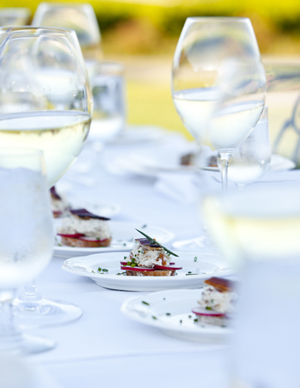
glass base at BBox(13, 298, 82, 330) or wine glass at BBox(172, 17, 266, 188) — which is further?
wine glass at BBox(172, 17, 266, 188)

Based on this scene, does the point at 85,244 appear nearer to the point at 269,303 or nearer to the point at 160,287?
the point at 160,287

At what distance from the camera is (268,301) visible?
0.60 meters

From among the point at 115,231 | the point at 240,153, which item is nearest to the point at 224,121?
the point at 240,153

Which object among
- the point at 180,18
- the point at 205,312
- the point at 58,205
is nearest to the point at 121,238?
the point at 58,205

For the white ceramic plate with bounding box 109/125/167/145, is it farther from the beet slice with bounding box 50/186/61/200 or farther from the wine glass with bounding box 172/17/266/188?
the wine glass with bounding box 172/17/266/188

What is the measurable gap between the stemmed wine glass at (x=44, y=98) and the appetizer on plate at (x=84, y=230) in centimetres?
26

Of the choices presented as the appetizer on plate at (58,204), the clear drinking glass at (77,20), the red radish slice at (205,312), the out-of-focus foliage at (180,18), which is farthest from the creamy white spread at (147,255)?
the out-of-focus foliage at (180,18)

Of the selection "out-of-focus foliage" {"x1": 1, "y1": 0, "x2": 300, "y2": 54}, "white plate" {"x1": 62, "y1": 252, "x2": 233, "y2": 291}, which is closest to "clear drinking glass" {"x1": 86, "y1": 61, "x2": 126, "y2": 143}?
"white plate" {"x1": 62, "y1": 252, "x2": 233, "y2": 291}

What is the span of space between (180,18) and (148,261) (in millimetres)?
13547

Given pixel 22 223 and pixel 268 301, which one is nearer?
pixel 268 301

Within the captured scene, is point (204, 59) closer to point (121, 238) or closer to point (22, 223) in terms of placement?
point (121, 238)

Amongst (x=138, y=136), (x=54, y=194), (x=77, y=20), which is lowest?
(x=138, y=136)

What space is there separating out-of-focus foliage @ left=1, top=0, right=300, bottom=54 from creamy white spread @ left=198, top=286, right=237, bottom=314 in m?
13.2

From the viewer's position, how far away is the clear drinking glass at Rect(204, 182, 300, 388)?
59 centimetres
